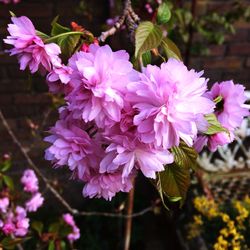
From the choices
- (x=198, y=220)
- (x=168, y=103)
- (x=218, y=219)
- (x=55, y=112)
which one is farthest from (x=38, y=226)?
(x=168, y=103)

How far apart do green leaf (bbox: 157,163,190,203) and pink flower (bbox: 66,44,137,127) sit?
0.60 feet

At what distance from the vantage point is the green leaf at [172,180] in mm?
799

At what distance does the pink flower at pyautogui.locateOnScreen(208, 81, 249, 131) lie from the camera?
0.81 m

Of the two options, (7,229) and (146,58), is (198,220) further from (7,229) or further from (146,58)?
(146,58)

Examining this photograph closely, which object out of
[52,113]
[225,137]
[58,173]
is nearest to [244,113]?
[225,137]

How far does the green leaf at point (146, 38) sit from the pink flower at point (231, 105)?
16 centimetres

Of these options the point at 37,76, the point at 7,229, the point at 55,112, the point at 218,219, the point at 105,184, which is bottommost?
the point at 218,219

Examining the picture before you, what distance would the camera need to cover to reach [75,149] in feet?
2.48

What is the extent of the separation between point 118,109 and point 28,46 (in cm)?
22

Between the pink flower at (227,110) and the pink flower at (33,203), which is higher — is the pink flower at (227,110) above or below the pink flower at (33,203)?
above

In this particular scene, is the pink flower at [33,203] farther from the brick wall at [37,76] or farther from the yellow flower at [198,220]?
the yellow flower at [198,220]

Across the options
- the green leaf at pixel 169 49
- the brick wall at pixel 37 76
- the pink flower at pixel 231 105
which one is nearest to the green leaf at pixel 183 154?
the pink flower at pixel 231 105

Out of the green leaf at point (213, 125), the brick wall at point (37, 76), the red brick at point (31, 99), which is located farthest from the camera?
the red brick at point (31, 99)

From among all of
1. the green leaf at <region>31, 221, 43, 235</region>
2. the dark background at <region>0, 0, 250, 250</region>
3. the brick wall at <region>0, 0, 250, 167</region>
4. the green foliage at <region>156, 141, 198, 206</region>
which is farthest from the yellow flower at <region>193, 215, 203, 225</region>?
the green foliage at <region>156, 141, 198, 206</region>
